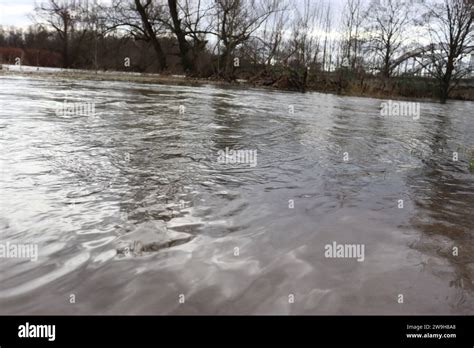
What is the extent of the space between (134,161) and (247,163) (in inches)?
57.7

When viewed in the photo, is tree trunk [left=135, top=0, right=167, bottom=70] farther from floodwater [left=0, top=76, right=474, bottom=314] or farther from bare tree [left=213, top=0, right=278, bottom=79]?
floodwater [left=0, top=76, right=474, bottom=314]

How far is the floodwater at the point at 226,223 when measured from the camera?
258 cm

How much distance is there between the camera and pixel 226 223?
3639 mm

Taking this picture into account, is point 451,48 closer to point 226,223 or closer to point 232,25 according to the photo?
point 232,25

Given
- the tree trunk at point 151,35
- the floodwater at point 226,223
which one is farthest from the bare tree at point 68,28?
the floodwater at point 226,223

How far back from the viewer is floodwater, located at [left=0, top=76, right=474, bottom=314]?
8.46 feet

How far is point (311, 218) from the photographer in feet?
12.8

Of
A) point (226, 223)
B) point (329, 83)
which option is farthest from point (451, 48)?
point (226, 223)

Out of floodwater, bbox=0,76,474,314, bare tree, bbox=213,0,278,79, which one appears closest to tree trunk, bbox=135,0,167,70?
bare tree, bbox=213,0,278,79

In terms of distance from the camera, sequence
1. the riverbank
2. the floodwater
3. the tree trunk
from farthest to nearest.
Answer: the tree trunk → the riverbank → the floodwater

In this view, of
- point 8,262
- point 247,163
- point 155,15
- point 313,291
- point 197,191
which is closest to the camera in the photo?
point 313,291
